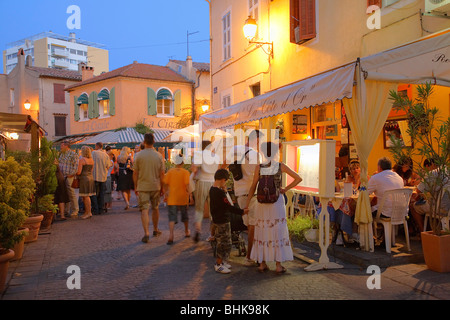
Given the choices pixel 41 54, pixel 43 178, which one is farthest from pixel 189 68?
pixel 41 54

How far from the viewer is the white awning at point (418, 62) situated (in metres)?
5.61

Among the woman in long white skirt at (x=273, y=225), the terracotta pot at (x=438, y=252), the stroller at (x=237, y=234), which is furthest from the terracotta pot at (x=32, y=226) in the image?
the terracotta pot at (x=438, y=252)

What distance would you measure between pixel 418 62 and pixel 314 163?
2215 mm

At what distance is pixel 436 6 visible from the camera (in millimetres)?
6539

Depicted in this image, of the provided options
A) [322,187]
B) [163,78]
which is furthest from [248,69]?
[163,78]

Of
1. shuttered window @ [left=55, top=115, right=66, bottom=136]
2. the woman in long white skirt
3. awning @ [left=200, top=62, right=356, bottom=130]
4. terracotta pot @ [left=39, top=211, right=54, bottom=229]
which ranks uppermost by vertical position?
shuttered window @ [left=55, top=115, right=66, bottom=136]

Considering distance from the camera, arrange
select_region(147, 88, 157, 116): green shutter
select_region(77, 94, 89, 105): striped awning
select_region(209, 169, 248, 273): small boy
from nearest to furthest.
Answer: select_region(209, 169, 248, 273): small boy, select_region(147, 88, 157, 116): green shutter, select_region(77, 94, 89, 105): striped awning

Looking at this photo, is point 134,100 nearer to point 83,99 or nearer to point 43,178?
point 83,99

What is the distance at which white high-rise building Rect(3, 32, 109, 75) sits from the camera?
5950 cm

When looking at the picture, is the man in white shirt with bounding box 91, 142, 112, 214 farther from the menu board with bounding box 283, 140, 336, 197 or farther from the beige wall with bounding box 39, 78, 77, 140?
the beige wall with bounding box 39, 78, 77, 140

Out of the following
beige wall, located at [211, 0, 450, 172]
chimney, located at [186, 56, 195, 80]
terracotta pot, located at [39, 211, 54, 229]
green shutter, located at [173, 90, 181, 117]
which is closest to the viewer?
beige wall, located at [211, 0, 450, 172]

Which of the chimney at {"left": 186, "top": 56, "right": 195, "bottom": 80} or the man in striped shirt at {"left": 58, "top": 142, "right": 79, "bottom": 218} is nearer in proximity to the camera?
the man in striped shirt at {"left": 58, "top": 142, "right": 79, "bottom": 218}

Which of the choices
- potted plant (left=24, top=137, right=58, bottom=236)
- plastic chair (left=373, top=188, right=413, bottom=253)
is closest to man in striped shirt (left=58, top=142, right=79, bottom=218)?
potted plant (left=24, top=137, right=58, bottom=236)

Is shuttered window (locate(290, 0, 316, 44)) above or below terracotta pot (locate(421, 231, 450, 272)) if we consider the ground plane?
above
